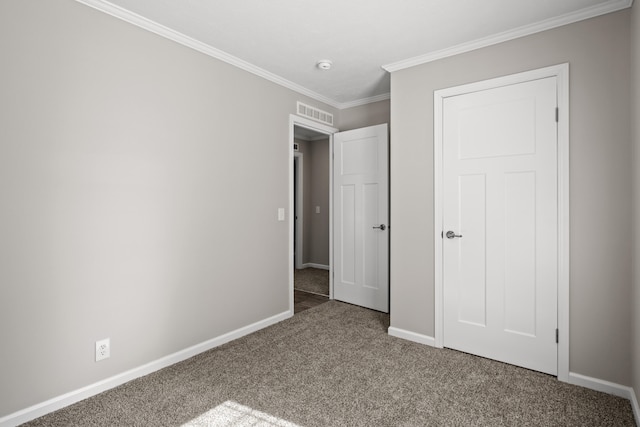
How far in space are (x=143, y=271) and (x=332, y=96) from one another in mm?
2767

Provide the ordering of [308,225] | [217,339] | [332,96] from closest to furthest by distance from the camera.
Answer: [217,339] < [332,96] < [308,225]

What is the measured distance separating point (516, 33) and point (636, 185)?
1309mm

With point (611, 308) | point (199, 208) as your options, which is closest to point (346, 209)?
point (199, 208)

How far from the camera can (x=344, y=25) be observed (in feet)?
7.96

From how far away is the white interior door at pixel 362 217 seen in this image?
378cm

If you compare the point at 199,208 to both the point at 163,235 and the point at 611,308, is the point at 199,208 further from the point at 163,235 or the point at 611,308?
the point at 611,308

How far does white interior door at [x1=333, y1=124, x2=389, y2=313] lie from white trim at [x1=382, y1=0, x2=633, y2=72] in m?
0.84

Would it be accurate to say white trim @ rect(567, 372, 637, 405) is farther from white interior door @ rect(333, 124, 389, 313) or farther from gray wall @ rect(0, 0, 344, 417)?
gray wall @ rect(0, 0, 344, 417)

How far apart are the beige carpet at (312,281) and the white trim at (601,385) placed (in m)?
2.77

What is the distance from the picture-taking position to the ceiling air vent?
376cm

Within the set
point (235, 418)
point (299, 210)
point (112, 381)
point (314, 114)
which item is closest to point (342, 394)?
point (235, 418)

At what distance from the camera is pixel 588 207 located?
2.25 m

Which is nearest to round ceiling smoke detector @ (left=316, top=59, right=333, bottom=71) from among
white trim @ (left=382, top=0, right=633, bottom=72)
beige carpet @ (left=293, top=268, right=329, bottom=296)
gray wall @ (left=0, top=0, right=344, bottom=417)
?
white trim @ (left=382, top=0, right=633, bottom=72)

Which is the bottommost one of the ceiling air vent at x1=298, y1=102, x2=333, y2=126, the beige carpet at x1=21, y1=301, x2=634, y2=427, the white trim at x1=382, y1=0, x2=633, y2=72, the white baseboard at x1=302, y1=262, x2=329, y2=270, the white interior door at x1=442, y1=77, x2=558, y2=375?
the beige carpet at x1=21, y1=301, x2=634, y2=427
